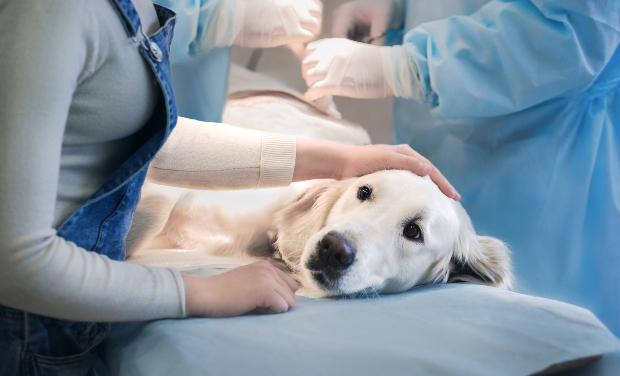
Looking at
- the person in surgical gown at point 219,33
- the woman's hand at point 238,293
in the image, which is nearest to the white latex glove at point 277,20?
the person in surgical gown at point 219,33

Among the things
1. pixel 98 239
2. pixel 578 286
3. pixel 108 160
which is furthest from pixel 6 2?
pixel 578 286

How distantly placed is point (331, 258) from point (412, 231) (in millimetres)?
187

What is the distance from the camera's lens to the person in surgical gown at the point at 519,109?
2.30 feet

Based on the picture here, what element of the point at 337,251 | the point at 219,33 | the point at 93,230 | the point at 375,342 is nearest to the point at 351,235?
the point at 337,251

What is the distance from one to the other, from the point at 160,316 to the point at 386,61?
2.56 feet

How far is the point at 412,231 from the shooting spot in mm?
802

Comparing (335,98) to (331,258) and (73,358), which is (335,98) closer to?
(331,258)

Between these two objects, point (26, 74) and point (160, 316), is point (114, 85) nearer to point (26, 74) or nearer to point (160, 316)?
point (26, 74)

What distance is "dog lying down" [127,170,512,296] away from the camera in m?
0.74

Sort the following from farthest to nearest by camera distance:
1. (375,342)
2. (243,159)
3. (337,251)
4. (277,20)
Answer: (277,20) → (243,159) → (337,251) → (375,342)

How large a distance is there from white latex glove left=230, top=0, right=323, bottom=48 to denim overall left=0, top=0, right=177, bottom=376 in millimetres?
439

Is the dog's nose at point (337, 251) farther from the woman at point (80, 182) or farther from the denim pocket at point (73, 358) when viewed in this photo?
the denim pocket at point (73, 358)

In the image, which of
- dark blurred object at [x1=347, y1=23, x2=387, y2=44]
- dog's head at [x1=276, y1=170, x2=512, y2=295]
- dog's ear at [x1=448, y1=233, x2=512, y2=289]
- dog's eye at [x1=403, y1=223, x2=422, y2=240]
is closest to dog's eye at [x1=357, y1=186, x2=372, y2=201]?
dog's head at [x1=276, y1=170, x2=512, y2=295]

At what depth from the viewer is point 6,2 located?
1.42 ft
